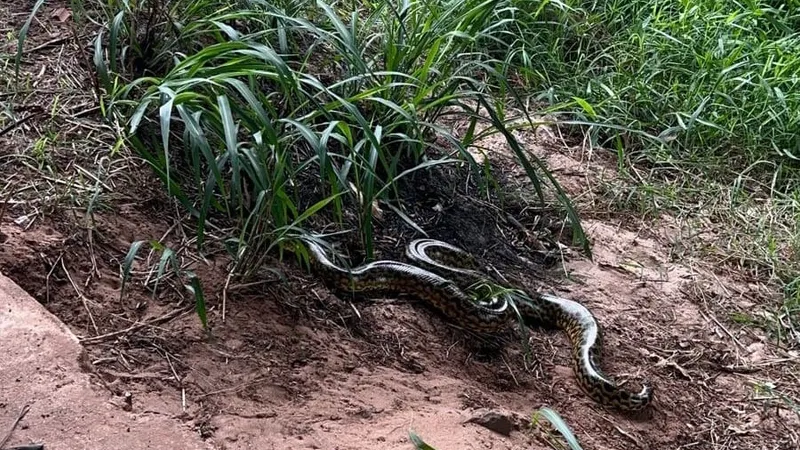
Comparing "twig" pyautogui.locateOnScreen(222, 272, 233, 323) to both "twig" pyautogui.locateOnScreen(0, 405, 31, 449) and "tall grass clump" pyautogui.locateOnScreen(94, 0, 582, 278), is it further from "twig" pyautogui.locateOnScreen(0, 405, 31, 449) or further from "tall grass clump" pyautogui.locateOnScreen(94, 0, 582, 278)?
"twig" pyautogui.locateOnScreen(0, 405, 31, 449)

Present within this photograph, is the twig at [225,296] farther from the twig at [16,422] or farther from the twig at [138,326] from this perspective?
the twig at [16,422]

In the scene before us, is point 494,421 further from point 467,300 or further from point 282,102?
point 282,102

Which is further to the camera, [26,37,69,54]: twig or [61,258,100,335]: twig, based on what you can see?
[26,37,69,54]: twig

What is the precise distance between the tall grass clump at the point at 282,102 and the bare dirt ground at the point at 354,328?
20 centimetres

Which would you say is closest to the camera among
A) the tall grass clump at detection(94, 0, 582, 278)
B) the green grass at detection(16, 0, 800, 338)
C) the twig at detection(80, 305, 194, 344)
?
the twig at detection(80, 305, 194, 344)

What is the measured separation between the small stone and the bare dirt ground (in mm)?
29

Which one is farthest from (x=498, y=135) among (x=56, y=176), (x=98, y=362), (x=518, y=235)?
(x=98, y=362)

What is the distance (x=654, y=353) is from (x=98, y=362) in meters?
2.28

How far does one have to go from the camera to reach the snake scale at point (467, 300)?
3332 mm

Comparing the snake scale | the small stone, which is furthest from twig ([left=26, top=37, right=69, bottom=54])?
the small stone

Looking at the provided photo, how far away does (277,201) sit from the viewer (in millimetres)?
2994

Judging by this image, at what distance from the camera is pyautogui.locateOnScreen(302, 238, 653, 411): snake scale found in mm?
3332

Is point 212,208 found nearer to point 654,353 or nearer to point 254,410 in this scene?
point 254,410

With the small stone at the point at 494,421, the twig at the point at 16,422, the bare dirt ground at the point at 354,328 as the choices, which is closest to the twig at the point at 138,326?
the bare dirt ground at the point at 354,328
